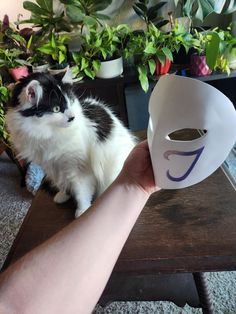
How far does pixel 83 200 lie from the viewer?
72cm

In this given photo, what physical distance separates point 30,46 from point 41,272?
3.98 feet

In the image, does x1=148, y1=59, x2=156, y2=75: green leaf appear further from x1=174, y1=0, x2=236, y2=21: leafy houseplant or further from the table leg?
the table leg

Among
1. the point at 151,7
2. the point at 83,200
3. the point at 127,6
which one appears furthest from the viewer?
the point at 127,6

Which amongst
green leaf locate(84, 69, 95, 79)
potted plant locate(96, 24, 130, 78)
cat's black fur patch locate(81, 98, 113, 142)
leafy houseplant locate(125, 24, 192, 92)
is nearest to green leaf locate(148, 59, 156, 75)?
leafy houseplant locate(125, 24, 192, 92)

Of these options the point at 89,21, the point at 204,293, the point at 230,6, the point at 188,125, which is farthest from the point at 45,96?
the point at 230,6

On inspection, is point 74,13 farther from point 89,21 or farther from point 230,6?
point 230,6

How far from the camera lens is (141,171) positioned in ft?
1.65

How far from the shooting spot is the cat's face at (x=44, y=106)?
65 cm

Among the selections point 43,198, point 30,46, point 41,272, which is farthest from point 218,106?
point 30,46

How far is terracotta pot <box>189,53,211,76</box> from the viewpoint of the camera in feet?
4.01

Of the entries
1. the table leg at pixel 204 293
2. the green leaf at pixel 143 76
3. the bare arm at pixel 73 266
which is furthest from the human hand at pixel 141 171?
the green leaf at pixel 143 76

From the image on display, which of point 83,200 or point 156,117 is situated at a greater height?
point 156,117

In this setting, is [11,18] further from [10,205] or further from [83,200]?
[83,200]

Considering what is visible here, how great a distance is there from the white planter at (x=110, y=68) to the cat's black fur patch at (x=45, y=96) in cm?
61
